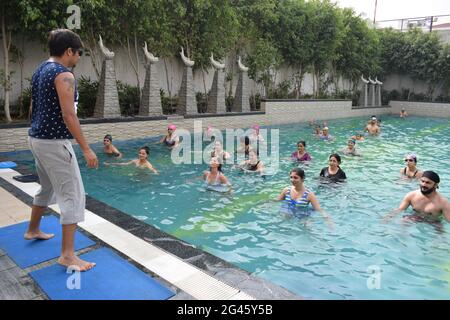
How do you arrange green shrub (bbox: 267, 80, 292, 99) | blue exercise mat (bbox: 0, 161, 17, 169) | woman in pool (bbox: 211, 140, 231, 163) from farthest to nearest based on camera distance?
1. green shrub (bbox: 267, 80, 292, 99)
2. woman in pool (bbox: 211, 140, 231, 163)
3. blue exercise mat (bbox: 0, 161, 17, 169)

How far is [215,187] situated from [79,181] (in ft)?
15.9

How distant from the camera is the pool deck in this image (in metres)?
3.30

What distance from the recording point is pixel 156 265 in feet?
12.4

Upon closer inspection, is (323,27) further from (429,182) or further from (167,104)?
(429,182)

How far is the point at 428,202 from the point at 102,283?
18.6 ft

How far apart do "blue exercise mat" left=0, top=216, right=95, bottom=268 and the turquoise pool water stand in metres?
1.82

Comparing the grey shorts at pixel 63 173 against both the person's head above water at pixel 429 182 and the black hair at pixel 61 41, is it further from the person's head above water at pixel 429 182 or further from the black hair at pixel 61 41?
the person's head above water at pixel 429 182

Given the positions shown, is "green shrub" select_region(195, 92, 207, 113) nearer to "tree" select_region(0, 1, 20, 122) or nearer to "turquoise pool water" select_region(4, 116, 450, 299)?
"turquoise pool water" select_region(4, 116, 450, 299)

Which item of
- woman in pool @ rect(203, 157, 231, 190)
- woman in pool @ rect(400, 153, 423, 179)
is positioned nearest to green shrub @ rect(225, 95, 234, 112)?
woman in pool @ rect(400, 153, 423, 179)

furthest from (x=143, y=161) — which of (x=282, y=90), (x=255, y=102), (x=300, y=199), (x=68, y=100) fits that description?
(x=282, y=90)

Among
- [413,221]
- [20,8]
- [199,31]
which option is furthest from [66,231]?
[199,31]

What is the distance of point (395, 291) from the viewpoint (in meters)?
4.31
